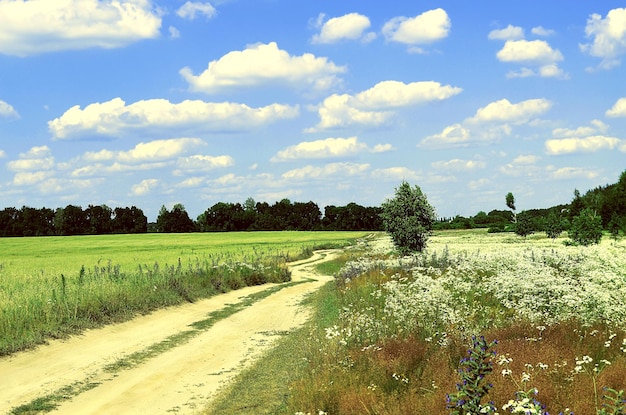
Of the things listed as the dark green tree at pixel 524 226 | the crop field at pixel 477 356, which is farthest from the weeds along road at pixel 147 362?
the dark green tree at pixel 524 226

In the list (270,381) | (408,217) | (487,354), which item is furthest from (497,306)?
(408,217)

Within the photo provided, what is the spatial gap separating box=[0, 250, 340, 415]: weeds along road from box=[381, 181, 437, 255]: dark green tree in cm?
1240

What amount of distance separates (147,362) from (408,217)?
71.9 feet

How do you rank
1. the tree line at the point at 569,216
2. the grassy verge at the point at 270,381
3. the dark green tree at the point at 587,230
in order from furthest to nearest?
the tree line at the point at 569,216
the dark green tree at the point at 587,230
the grassy verge at the point at 270,381

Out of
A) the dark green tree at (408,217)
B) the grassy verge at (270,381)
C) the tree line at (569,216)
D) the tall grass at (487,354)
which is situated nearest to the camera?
the tall grass at (487,354)

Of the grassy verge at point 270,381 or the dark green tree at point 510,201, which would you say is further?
the dark green tree at point 510,201

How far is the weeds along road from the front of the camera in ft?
38.1

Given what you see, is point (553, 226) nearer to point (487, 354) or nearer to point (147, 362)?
point (147, 362)

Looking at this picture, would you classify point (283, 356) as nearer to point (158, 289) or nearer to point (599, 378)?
point (599, 378)

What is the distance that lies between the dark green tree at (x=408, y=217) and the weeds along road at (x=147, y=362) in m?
12.4

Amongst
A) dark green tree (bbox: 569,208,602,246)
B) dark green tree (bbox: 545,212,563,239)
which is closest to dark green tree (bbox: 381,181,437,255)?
dark green tree (bbox: 569,208,602,246)

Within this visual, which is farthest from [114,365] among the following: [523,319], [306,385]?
[523,319]

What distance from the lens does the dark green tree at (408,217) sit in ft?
111

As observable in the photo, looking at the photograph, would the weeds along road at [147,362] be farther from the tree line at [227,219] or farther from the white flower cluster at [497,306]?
the tree line at [227,219]
